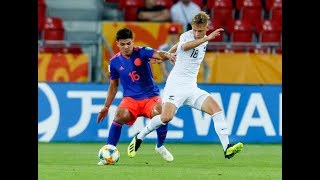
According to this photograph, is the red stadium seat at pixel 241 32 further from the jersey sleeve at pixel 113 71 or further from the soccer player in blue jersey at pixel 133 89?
the jersey sleeve at pixel 113 71

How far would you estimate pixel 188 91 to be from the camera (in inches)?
492

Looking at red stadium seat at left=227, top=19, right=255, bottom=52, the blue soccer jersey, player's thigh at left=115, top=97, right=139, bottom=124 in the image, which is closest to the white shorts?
the blue soccer jersey

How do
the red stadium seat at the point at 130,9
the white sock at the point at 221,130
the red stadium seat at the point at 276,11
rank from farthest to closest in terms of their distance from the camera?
the red stadium seat at the point at 276,11
the red stadium seat at the point at 130,9
the white sock at the point at 221,130

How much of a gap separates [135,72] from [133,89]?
0.78ft

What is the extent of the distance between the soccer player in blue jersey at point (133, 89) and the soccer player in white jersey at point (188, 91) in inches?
9.0

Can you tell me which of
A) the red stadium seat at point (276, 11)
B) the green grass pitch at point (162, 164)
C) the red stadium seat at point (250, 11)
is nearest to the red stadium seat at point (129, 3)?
the red stadium seat at point (250, 11)

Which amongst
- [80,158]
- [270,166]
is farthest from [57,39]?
[270,166]

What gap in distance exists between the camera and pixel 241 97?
16.4 metres

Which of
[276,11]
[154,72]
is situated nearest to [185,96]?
[154,72]

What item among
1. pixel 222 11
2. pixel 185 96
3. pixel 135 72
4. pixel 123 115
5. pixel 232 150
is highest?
pixel 222 11

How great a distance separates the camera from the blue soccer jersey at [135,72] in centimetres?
1237

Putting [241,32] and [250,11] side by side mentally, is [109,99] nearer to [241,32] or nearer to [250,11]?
[241,32]
